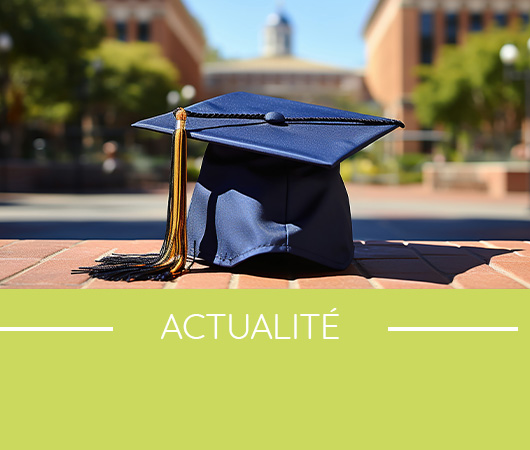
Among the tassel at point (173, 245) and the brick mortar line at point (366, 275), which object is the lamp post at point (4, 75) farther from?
the brick mortar line at point (366, 275)

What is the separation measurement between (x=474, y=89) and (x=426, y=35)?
13.8 m

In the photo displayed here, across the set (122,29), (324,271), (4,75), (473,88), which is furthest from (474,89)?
(324,271)

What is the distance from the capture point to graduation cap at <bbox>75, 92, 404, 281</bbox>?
2.96m

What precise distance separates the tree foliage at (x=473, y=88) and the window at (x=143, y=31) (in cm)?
2100

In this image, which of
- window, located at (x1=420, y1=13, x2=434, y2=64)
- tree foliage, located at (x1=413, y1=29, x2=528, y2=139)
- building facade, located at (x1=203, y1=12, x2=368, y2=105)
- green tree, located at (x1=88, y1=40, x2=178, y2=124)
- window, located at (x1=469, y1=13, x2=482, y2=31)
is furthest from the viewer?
building facade, located at (x1=203, y1=12, x2=368, y2=105)

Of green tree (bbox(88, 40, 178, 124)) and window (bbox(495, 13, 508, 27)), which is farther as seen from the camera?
window (bbox(495, 13, 508, 27))

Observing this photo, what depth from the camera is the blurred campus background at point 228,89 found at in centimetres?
1134

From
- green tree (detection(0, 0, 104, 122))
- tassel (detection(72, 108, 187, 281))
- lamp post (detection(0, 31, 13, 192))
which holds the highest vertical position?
green tree (detection(0, 0, 104, 122))

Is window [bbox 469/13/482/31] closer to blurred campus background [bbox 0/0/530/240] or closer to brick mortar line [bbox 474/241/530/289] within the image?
blurred campus background [bbox 0/0/530/240]

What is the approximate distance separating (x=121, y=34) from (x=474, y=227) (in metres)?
43.4

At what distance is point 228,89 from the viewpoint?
6016cm

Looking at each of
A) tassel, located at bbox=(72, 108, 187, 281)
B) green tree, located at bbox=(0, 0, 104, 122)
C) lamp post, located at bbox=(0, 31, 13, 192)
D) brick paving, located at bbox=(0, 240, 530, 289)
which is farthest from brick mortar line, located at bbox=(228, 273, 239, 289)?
green tree, located at bbox=(0, 0, 104, 122)

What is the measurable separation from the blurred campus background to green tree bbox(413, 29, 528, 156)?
7 centimetres

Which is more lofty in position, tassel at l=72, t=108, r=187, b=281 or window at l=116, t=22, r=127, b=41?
window at l=116, t=22, r=127, b=41
